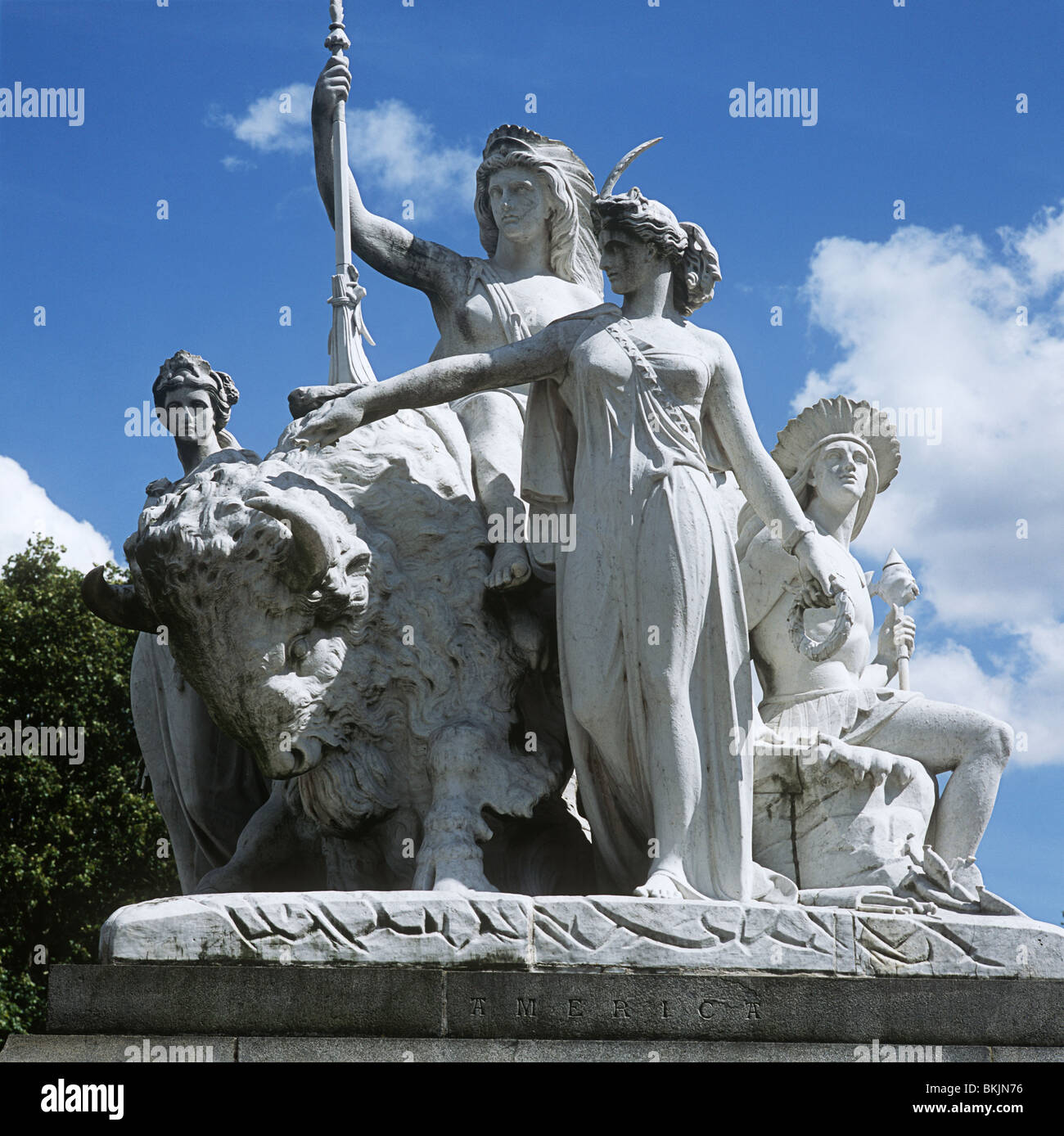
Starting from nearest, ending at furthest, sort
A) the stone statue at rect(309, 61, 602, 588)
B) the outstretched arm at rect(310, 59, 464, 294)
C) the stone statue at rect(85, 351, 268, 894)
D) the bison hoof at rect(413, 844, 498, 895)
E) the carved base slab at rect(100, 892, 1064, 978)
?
the carved base slab at rect(100, 892, 1064, 978) → the bison hoof at rect(413, 844, 498, 895) → the stone statue at rect(85, 351, 268, 894) → the stone statue at rect(309, 61, 602, 588) → the outstretched arm at rect(310, 59, 464, 294)

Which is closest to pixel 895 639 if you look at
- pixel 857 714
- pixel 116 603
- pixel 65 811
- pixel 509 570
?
pixel 857 714

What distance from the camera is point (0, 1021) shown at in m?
19.2

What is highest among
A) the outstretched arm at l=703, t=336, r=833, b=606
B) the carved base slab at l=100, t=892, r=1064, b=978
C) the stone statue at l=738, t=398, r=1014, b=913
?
the outstretched arm at l=703, t=336, r=833, b=606

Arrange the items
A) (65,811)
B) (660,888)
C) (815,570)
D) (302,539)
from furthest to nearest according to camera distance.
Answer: (65,811) → (815,570) → (302,539) → (660,888)

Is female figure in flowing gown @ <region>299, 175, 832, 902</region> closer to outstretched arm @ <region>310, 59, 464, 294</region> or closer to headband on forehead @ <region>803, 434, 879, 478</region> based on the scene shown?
headband on forehead @ <region>803, 434, 879, 478</region>

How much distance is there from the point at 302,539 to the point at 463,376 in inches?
45.4

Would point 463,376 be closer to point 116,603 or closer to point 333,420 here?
point 333,420

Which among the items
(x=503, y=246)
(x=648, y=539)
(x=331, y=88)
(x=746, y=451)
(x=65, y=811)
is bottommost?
(x=65, y=811)

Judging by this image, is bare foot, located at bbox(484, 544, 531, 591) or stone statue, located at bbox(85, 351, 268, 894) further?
stone statue, located at bbox(85, 351, 268, 894)

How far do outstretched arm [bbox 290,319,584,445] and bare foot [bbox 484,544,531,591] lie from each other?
0.78 m

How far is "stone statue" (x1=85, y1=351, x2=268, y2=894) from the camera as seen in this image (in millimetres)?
8719

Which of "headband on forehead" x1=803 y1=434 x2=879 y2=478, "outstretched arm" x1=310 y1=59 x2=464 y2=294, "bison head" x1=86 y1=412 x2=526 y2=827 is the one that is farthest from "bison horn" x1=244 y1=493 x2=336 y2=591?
"headband on forehead" x1=803 y1=434 x2=879 y2=478

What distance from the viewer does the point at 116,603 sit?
810 cm
